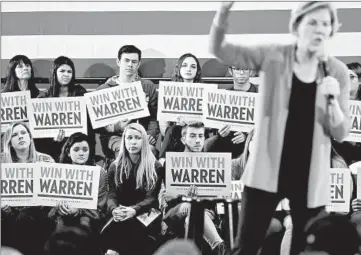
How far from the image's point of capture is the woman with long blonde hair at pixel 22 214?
3.92 m

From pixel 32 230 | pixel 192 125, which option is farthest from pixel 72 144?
pixel 192 125

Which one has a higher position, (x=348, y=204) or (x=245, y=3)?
(x=245, y=3)

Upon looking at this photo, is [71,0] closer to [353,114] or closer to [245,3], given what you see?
[245,3]

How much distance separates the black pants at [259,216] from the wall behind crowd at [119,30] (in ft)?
2.54

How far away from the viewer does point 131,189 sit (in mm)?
3912

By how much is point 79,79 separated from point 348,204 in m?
1.81

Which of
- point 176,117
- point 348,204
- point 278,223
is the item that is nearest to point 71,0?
point 176,117

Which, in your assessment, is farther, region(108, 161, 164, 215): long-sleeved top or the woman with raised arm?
region(108, 161, 164, 215): long-sleeved top

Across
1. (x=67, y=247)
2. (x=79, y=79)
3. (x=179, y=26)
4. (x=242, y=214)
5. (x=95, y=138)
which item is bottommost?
(x=67, y=247)

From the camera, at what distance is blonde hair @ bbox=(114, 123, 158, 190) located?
391cm

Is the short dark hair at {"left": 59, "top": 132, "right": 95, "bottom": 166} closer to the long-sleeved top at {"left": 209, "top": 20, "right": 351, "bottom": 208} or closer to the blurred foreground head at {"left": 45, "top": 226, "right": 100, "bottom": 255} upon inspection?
the blurred foreground head at {"left": 45, "top": 226, "right": 100, "bottom": 255}

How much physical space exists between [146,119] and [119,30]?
58cm

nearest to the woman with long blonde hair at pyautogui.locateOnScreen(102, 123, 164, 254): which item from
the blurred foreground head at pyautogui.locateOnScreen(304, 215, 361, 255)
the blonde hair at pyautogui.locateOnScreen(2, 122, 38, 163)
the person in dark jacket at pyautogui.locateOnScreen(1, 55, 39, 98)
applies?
the blonde hair at pyautogui.locateOnScreen(2, 122, 38, 163)

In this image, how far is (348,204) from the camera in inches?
152
